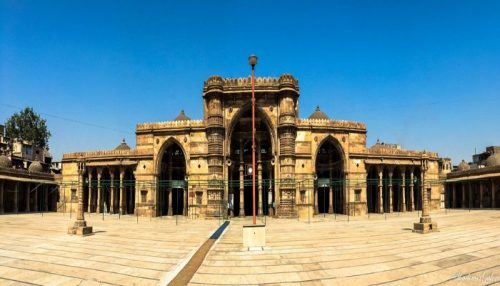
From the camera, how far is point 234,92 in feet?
125

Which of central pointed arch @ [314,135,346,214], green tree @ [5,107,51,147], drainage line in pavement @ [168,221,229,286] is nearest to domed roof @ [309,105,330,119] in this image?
central pointed arch @ [314,135,346,214]

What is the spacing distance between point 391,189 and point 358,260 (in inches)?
1184

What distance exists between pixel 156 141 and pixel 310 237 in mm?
25798

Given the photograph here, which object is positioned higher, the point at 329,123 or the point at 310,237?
the point at 329,123

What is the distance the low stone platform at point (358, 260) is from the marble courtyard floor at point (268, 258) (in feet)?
0.13

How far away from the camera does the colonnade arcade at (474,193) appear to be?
4341cm

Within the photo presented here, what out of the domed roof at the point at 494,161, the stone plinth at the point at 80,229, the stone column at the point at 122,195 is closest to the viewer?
the stone plinth at the point at 80,229

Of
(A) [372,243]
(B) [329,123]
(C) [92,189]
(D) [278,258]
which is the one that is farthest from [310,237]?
(C) [92,189]

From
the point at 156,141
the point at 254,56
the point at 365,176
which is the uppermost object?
the point at 254,56

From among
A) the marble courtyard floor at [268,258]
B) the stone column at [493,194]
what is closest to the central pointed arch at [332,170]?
the marble courtyard floor at [268,258]

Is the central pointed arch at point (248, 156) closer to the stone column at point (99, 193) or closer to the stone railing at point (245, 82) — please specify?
the stone railing at point (245, 82)

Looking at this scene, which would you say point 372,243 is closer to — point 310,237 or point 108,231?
point 310,237

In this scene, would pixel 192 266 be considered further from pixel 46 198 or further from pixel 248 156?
pixel 46 198

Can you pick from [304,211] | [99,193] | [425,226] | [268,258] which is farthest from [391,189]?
[99,193]
